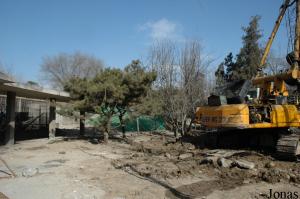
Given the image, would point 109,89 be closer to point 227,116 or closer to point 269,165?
point 227,116

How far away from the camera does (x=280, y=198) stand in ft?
23.4

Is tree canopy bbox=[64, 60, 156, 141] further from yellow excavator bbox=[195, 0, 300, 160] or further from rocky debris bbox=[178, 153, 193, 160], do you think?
rocky debris bbox=[178, 153, 193, 160]

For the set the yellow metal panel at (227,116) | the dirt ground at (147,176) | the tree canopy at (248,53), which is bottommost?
the dirt ground at (147,176)

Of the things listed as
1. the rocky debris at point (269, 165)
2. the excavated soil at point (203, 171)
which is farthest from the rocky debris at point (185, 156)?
the rocky debris at point (269, 165)

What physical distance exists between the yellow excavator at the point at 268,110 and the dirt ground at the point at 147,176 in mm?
1044

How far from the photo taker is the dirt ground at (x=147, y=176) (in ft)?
24.6

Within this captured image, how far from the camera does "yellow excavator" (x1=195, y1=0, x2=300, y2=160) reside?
1159 centimetres

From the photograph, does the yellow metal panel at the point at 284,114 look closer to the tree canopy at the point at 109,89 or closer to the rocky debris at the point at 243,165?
the rocky debris at the point at 243,165

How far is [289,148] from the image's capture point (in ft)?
36.2

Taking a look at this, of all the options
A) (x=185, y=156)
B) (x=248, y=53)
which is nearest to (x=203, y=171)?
(x=185, y=156)

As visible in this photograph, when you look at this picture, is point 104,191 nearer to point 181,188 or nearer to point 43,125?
point 181,188

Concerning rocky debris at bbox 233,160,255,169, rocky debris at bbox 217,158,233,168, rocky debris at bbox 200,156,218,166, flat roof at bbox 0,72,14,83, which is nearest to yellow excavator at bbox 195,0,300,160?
rocky debris at bbox 200,156,218,166

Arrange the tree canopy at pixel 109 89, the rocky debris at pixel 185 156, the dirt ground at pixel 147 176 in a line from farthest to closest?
1. the tree canopy at pixel 109 89
2. the rocky debris at pixel 185 156
3. the dirt ground at pixel 147 176

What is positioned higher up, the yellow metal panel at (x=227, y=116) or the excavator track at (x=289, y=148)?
the yellow metal panel at (x=227, y=116)
